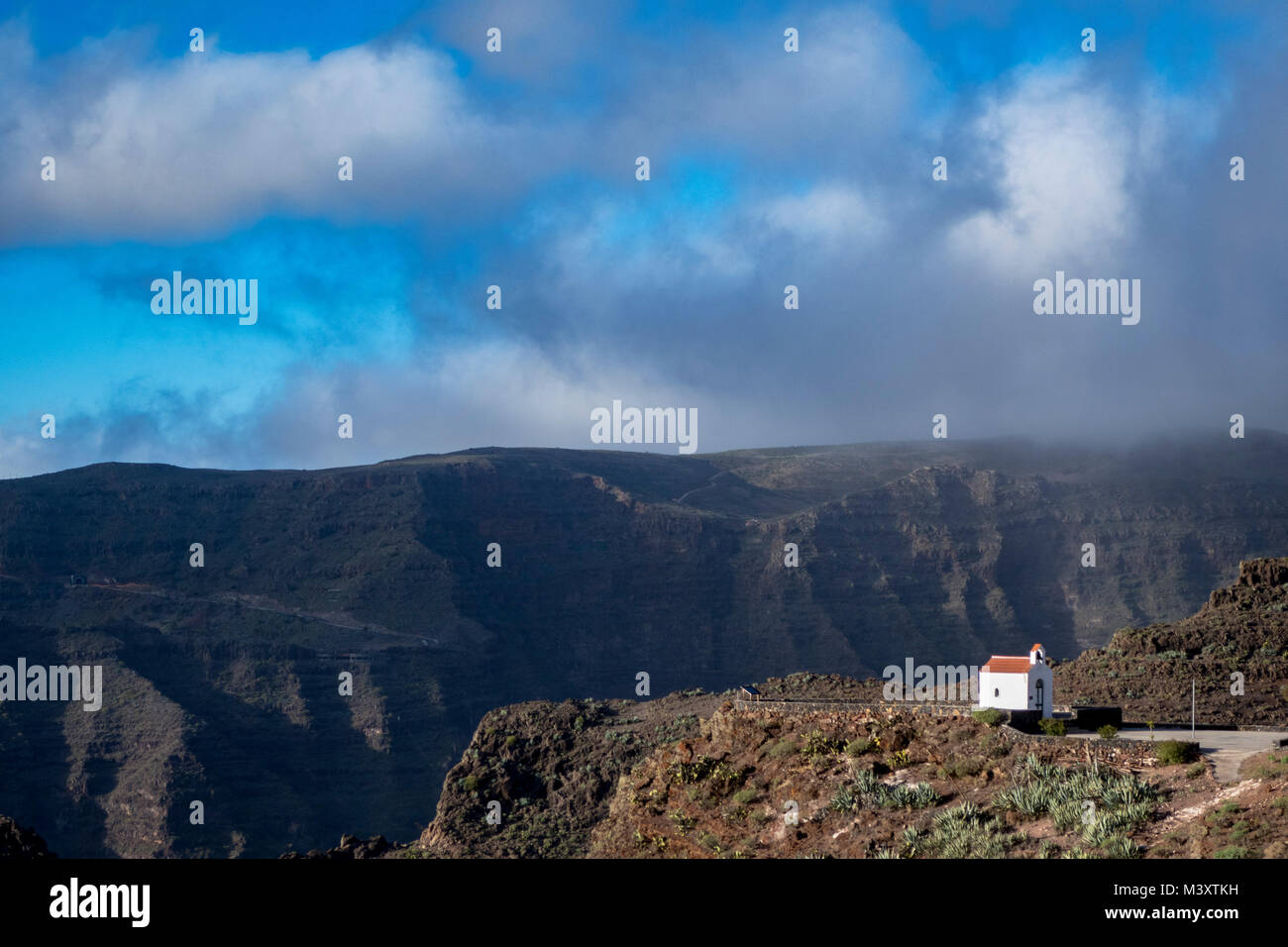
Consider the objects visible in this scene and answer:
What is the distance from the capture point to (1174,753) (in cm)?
2750

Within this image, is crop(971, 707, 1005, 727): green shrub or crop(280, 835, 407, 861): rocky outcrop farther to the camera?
crop(280, 835, 407, 861): rocky outcrop

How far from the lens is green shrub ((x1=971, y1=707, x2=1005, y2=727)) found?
33.2 m

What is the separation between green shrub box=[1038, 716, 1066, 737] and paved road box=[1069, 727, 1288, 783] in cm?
43

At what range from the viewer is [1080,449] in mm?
171375

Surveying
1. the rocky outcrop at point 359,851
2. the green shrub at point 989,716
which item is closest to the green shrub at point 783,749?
the green shrub at point 989,716

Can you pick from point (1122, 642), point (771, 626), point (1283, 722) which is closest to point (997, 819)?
point (1283, 722)

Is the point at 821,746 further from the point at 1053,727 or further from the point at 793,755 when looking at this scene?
the point at 1053,727

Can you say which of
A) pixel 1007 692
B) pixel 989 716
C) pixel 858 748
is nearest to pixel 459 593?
A: pixel 1007 692

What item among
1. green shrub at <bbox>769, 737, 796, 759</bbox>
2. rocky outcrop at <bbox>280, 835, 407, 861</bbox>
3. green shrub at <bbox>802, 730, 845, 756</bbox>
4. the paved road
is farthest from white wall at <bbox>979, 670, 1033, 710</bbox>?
rocky outcrop at <bbox>280, 835, 407, 861</bbox>

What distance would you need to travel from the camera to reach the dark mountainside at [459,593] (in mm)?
100812

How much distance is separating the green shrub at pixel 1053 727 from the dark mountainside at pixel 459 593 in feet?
238

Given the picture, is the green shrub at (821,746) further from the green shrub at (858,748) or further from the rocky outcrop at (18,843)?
the rocky outcrop at (18,843)

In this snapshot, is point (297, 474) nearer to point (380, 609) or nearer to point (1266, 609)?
point (380, 609)

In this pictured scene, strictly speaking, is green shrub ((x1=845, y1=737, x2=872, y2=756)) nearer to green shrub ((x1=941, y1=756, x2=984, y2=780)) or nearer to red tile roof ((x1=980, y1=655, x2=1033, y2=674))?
green shrub ((x1=941, y1=756, x2=984, y2=780))
